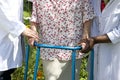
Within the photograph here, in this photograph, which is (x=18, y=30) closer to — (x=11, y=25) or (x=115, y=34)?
(x=11, y=25)

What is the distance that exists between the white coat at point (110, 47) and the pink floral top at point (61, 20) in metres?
0.16

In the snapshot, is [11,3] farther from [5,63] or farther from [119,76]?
[119,76]

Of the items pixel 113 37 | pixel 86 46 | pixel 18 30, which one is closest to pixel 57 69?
pixel 86 46

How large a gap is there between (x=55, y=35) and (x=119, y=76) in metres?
0.60

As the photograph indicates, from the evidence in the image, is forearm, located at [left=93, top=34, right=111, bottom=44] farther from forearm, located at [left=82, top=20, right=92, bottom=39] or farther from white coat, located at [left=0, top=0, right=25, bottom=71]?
white coat, located at [left=0, top=0, right=25, bottom=71]

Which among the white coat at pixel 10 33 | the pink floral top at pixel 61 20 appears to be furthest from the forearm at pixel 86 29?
the white coat at pixel 10 33

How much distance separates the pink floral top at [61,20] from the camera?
3.29 m

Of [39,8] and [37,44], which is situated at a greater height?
[39,8]

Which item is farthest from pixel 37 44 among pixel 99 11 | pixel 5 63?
pixel 99 11

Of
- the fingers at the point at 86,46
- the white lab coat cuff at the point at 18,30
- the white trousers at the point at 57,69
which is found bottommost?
the white trousers at the point at 57,69

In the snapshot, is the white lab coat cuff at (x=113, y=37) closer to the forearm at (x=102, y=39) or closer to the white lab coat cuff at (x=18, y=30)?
the forearm at (x=102, y=39)

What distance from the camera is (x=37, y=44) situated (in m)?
3.28

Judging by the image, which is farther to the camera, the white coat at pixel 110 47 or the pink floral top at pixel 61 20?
the pink floral top at pixel 61 20

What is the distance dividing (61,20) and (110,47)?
44 centimetres
